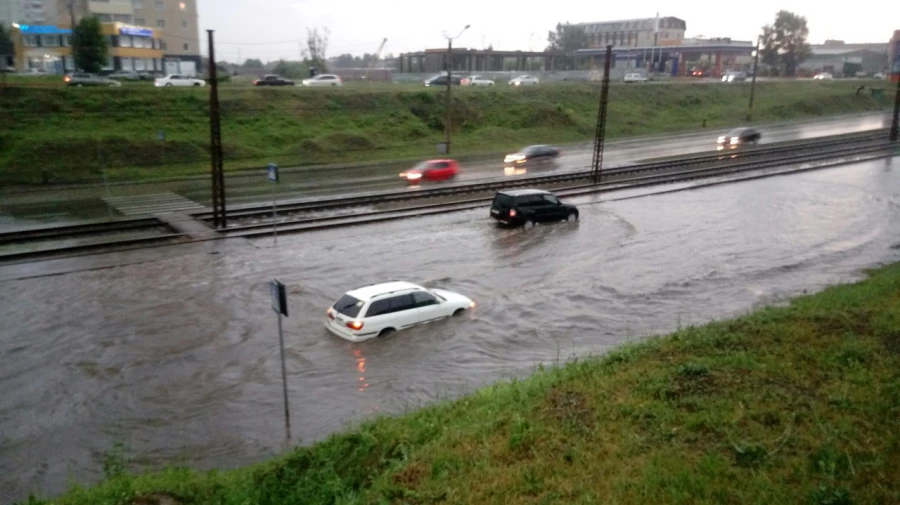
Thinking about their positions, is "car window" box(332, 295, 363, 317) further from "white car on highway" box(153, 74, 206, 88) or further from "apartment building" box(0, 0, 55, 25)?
"apartment building" box(0, 0, 55, 25)

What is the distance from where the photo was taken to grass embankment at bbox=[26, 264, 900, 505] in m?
7.11

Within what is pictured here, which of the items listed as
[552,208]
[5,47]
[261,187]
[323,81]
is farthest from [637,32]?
[552,208]

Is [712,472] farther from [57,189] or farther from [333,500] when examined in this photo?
[57,189]

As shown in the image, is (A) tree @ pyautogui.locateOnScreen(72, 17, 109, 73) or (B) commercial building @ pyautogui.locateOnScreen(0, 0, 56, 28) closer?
(A) tree @ pyautogui.locateOnScreen(72, 17, 109, 73)

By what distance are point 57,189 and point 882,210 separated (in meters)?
35.4

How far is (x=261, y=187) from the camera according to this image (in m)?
33.7

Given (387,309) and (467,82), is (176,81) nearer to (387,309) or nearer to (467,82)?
(467,82)

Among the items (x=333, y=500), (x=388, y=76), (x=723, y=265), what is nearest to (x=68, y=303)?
(x=333, y=500)

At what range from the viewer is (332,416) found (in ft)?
38.9

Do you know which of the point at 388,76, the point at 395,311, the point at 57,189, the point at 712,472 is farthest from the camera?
the point at 388,76

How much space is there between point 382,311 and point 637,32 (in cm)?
13834

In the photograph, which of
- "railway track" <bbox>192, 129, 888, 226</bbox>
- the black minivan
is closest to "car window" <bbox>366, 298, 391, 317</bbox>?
the black minivan

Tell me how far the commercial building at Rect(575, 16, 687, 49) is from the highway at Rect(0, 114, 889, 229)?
9095cm

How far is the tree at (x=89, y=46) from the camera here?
Answer: 55.4 m
